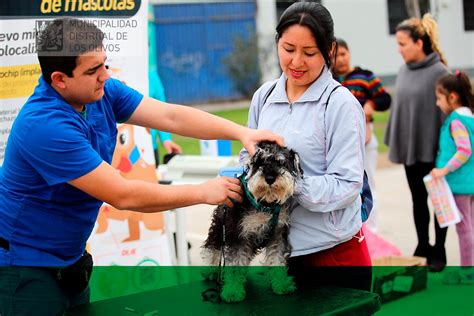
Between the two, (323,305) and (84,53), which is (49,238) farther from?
(323,305)

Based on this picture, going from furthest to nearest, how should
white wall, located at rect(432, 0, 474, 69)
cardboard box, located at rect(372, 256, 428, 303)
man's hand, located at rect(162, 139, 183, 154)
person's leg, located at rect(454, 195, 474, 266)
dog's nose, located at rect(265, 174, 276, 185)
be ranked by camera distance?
1. white wall, located at rect(432, 0, 474, 69)
2. man's hand, located at rect(162, 139, 183, 154)
3. person's leg, located at rect(454, 195, 474, 266)
4. cardboard box, located at rect(372, 256, 428, 303)
5. dog's nose, located at rect(265, 174, 276, 185)

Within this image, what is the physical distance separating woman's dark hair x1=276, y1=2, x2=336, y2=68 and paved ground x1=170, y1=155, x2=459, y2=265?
3.55 meters

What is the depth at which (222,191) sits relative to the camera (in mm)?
2494

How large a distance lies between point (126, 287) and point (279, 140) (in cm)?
245

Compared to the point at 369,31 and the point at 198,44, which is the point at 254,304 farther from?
the point at 198,44

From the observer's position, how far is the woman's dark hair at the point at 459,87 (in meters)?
5.19

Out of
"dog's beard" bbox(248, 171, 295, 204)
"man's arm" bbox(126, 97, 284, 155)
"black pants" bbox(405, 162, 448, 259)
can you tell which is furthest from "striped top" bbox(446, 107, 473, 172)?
"dog's beard" bbox(248, 171, 295, 204)

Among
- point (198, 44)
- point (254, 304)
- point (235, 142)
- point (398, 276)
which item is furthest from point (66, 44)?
point (198, 44)

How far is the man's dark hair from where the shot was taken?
7.97 feet

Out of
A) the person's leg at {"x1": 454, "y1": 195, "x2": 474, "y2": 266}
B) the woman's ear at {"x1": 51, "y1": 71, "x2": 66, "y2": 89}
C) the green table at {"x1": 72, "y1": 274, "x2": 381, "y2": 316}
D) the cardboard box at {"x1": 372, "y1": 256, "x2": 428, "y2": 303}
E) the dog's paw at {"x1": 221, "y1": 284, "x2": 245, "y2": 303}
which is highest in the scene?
the woman's ear at {"x1": 51, "y1": 71, "x2": 66, "y2": 89}

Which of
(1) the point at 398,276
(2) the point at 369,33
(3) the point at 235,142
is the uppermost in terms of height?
(2) the point at 369,33

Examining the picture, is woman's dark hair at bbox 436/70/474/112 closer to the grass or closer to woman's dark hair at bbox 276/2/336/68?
woman's dark hair at bbox 276/2/336/68

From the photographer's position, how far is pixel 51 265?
2619mm

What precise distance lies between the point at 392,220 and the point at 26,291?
17.7 ft
